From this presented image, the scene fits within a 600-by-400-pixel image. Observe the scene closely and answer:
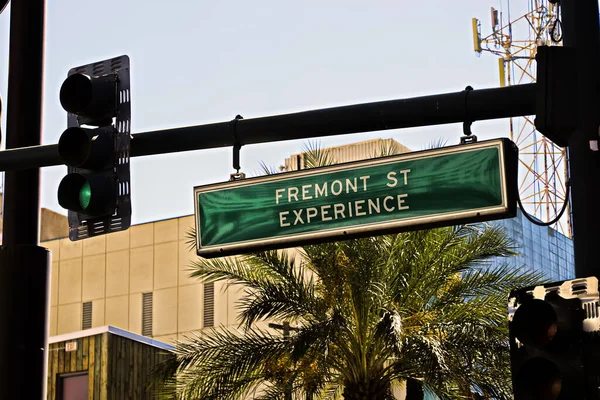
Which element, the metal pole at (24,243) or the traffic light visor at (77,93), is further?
the traffic light visor at (77,93)

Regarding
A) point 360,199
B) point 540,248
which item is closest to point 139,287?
point 540,248

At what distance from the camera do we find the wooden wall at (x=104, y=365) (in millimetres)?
26953

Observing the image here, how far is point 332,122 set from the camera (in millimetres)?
6246

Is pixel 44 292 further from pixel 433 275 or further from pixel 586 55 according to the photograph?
pixel 433 275

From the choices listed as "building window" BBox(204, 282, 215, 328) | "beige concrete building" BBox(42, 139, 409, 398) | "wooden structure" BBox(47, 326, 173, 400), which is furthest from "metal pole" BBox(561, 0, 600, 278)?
"building window" BBox(204, 282, 215, 328)

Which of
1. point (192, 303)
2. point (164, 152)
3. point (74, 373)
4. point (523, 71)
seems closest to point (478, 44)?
point (523, 71)

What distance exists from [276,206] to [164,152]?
35.2 inches

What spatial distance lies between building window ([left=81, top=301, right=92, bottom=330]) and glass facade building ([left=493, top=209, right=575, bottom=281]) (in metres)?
20.0

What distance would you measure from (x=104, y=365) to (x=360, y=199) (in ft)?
72.8

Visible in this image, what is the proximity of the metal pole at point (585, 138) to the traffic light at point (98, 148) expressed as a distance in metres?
2.56

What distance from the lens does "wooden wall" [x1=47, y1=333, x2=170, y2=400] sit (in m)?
27.0

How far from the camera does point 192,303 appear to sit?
44.8 metres

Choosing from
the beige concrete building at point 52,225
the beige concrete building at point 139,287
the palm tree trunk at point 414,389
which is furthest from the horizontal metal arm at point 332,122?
the beige concrete building at point 52,225

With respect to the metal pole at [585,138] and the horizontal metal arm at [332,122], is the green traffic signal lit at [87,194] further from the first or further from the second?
the metal pole at [585,138]
